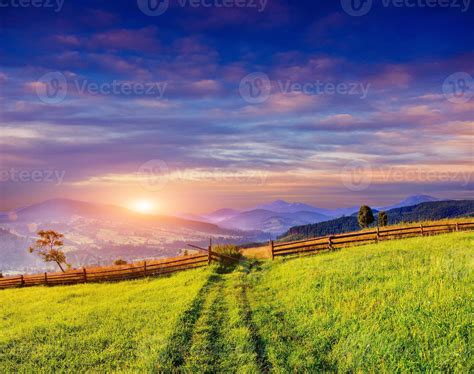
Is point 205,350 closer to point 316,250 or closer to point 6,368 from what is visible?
point 6,368

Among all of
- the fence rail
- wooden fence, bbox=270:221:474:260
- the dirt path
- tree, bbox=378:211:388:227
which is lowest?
tree, bbox=378:211:388:227

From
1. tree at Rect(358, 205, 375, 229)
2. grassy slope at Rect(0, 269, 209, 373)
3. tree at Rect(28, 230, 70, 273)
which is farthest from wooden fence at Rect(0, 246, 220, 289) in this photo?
tree at Rect(358, 205, 375, 229)

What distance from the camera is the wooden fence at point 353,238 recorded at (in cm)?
2675

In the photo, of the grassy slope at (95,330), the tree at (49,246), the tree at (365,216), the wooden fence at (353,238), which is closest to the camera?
the grassy slope at (95,330)

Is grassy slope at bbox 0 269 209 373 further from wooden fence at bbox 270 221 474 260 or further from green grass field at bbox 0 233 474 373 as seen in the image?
wooden fence at bbox 270 221 474 260

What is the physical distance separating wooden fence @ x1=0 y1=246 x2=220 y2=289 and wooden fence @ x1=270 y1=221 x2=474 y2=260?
17.7 feet

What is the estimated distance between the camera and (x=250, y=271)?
72.7 ft

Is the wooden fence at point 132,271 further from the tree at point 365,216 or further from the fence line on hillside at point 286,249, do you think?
the tree at point 365,216

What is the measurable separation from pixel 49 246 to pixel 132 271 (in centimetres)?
2980

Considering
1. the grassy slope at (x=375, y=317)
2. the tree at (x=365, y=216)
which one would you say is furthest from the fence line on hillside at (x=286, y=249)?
the tree at (x=365, y=216)

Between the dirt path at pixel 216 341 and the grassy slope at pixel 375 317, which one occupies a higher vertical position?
the grassy slope at pixel 375 317

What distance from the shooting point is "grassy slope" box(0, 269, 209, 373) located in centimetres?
998

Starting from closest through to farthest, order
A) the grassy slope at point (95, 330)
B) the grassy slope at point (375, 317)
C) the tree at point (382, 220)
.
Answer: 1. the grassy slope at point (375, 317)
2. the grassy slope at point (95, 330)
3. the tree at point (382, 220)

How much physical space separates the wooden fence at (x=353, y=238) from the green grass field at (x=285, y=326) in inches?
353
